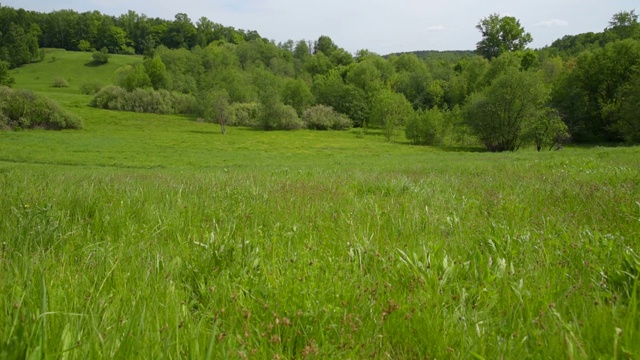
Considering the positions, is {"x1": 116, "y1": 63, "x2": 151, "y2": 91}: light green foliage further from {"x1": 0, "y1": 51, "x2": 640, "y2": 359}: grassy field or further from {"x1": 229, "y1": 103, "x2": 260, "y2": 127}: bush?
{"x1": 0, "y1": 51, "x2": 640, "y2": 359}: grassy field

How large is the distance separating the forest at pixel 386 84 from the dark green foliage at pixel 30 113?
100 cm

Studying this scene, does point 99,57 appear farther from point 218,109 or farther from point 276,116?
point 276,116

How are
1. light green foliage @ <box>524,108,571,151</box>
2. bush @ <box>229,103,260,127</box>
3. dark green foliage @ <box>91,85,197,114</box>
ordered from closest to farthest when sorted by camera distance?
light green foliage @ <box>524,108,571,151</box>, bush @ <box>229,103,260,127</box>, dark green foliage @ <box>91,85,197,114</box>

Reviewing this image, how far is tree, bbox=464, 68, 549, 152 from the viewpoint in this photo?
6172cm

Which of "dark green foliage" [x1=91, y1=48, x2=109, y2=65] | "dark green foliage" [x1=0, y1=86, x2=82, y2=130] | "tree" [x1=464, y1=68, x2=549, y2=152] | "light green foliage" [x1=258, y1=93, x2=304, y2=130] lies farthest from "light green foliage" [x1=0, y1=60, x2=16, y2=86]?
"tree" [x1=464, y1=68, x2=549, y2=152]

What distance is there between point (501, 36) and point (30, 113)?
12913cm

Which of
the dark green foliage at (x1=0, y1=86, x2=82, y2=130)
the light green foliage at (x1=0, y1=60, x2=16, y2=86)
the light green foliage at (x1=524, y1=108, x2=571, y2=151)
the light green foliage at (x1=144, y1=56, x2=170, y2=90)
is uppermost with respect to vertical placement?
the light green foliage at (x1=144, y1=56, x2=170, y2=90)

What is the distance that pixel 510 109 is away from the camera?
62.7 metres

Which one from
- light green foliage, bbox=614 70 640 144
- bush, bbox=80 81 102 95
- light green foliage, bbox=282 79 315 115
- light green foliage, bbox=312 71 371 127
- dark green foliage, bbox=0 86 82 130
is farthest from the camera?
light green foliage, bbox=312 71 371 127

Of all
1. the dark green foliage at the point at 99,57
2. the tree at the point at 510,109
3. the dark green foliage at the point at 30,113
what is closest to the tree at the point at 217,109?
the dark green foliage at the point at 30,113

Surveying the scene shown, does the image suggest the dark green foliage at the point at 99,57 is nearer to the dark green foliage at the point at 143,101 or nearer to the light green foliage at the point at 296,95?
the dark green foliage at the point at 143,101

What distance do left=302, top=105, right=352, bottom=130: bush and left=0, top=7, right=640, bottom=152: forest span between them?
0.35 meters

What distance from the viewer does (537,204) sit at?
4715 millimetres

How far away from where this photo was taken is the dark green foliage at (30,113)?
204ft
